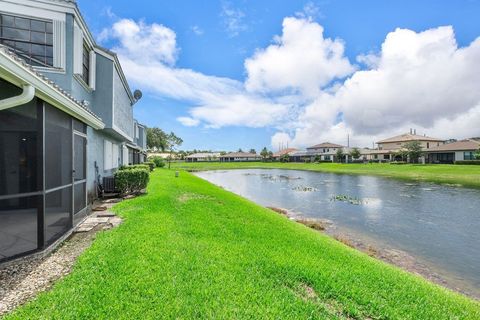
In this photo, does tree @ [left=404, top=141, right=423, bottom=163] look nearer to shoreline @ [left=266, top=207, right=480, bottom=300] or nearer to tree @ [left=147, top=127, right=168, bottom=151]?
shoreline @ [left=266, top=207, right=480, bottom=300]

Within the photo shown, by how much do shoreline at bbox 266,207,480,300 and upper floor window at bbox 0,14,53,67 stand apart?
11906 mm

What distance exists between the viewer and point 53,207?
7781mm

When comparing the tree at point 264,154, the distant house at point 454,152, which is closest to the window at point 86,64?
the distant house at point 454,152

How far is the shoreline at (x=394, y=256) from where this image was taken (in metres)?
6.62

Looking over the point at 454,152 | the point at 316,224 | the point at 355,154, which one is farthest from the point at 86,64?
the point at 355,154

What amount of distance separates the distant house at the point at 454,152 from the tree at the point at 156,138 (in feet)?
229

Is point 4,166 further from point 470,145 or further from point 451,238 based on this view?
point 470,145

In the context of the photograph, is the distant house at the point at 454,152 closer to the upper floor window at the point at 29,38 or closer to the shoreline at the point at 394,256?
the shoreline at the point at 394,256

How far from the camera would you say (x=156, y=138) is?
260 feet

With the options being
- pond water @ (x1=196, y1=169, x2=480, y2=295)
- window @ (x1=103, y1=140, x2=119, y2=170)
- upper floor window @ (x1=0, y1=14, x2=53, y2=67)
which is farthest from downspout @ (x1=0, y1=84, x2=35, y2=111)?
pond water @ (x1=196, y1=169, x2=480, y2=295)

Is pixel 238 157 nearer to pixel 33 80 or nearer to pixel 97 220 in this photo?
pixel 97 220

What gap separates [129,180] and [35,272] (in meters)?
7.97

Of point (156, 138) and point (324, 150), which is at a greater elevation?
point (156, 138)

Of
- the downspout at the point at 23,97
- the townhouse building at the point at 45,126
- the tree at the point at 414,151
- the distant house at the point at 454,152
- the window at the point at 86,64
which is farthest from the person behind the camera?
the tree at the point at 414,151
